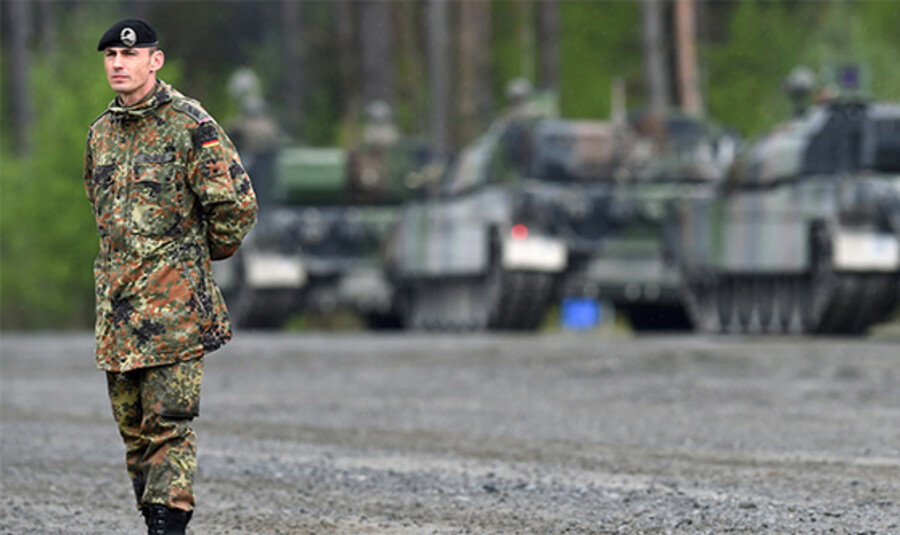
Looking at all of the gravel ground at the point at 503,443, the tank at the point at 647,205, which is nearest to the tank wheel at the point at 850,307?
the gravel ground at the point at 503,443

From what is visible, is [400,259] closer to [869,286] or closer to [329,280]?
[329,280]

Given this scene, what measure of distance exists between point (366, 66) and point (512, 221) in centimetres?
1843

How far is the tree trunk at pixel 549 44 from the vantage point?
50.0 metres

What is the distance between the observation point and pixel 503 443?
10.7m

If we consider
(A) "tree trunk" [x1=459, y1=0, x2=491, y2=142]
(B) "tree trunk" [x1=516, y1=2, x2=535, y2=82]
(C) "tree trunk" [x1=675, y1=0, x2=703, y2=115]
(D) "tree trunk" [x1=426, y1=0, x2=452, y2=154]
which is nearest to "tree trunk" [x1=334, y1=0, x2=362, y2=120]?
(B) "tree trunk" [x1=516, y1=2, x2=535, y2=82]

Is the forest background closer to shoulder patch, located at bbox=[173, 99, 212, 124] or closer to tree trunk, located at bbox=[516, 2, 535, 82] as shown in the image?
tree trunk, located at bbox=[516, 2, 535, 82]

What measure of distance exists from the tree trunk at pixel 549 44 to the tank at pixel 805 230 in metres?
24.7

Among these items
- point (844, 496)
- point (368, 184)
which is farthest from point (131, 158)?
point (368, 184)

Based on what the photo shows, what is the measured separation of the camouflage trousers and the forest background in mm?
28140

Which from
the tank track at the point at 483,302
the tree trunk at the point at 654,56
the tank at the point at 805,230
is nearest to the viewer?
the tank at the point at 805,230

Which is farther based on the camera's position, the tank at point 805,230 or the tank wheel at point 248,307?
the tank wheel at point 248,307

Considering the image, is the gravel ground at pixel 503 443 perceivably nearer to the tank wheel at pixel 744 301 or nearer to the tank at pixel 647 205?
the tank wheel at pixel 744 301

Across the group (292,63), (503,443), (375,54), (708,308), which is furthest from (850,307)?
(292,63)

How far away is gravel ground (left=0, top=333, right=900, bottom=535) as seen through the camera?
7672 mm
